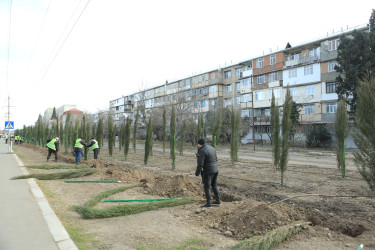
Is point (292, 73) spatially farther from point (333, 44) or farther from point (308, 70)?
point (333, 44)

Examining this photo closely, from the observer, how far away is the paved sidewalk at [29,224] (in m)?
4.37

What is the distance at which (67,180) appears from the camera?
10555 millimetres

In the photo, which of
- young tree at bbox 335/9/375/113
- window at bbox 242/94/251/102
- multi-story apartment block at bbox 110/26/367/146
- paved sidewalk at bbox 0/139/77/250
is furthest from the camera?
window at bbox 242/94/251/102

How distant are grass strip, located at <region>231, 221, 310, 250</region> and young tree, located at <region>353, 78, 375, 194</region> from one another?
1895 millimetres

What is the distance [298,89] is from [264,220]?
37031 mm

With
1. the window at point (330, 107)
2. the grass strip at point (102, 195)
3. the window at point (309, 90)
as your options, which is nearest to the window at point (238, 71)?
the window at point (309, 90)

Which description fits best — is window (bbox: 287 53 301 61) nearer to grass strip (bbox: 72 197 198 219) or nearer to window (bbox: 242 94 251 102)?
window (bbox: 242 94 251 102)

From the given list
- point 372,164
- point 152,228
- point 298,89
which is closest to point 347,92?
point 298,89

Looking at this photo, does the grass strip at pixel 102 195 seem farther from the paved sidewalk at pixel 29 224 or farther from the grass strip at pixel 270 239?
the grass strip at pixel 270 239

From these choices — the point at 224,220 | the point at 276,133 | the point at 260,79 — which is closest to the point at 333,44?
the point at 260,79

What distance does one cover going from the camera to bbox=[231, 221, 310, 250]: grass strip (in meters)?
4.10

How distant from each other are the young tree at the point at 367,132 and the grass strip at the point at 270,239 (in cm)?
190

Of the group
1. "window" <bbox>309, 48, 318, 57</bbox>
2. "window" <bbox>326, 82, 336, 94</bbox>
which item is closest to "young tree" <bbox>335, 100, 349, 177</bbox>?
"window" <bbox>326, 82, 336, 94</bbox>

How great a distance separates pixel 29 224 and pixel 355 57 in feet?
106
